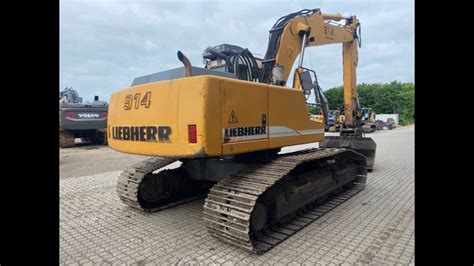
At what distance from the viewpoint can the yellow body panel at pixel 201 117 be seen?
3152mm

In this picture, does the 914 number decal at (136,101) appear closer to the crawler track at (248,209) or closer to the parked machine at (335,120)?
the crawler track at (248,209)

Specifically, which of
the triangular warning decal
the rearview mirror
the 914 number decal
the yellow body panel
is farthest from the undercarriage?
the 914 number decal

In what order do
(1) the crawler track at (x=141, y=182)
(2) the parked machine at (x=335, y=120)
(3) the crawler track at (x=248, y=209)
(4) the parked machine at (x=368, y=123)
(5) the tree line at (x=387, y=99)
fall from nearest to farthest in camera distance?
(3) the crawler track at (x=248, y=209)
(1) the crawler track at (x=141, y=182)
(2) the parked machine at (x=335, y=120)
(4) the parked machine at (x=368, y=123)
(5) the tree line at (x=387, y=99)

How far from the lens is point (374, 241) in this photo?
354cm

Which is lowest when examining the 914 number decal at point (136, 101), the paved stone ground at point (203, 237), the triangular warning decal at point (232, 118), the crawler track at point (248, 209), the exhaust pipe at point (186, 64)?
the paved stone ground at point (203, 237)

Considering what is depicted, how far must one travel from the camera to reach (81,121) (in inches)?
523

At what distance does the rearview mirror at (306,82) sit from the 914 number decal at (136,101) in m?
2.44

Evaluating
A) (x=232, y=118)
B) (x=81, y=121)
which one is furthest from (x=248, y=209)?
(x=81, y=121)

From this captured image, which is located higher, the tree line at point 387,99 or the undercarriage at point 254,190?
the tree line at point 387,99

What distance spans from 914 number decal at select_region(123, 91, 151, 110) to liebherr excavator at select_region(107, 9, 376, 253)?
12mm

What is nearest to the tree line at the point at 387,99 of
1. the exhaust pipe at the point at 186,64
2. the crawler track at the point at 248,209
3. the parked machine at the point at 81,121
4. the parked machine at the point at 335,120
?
the parked machine at the point at 335,120
